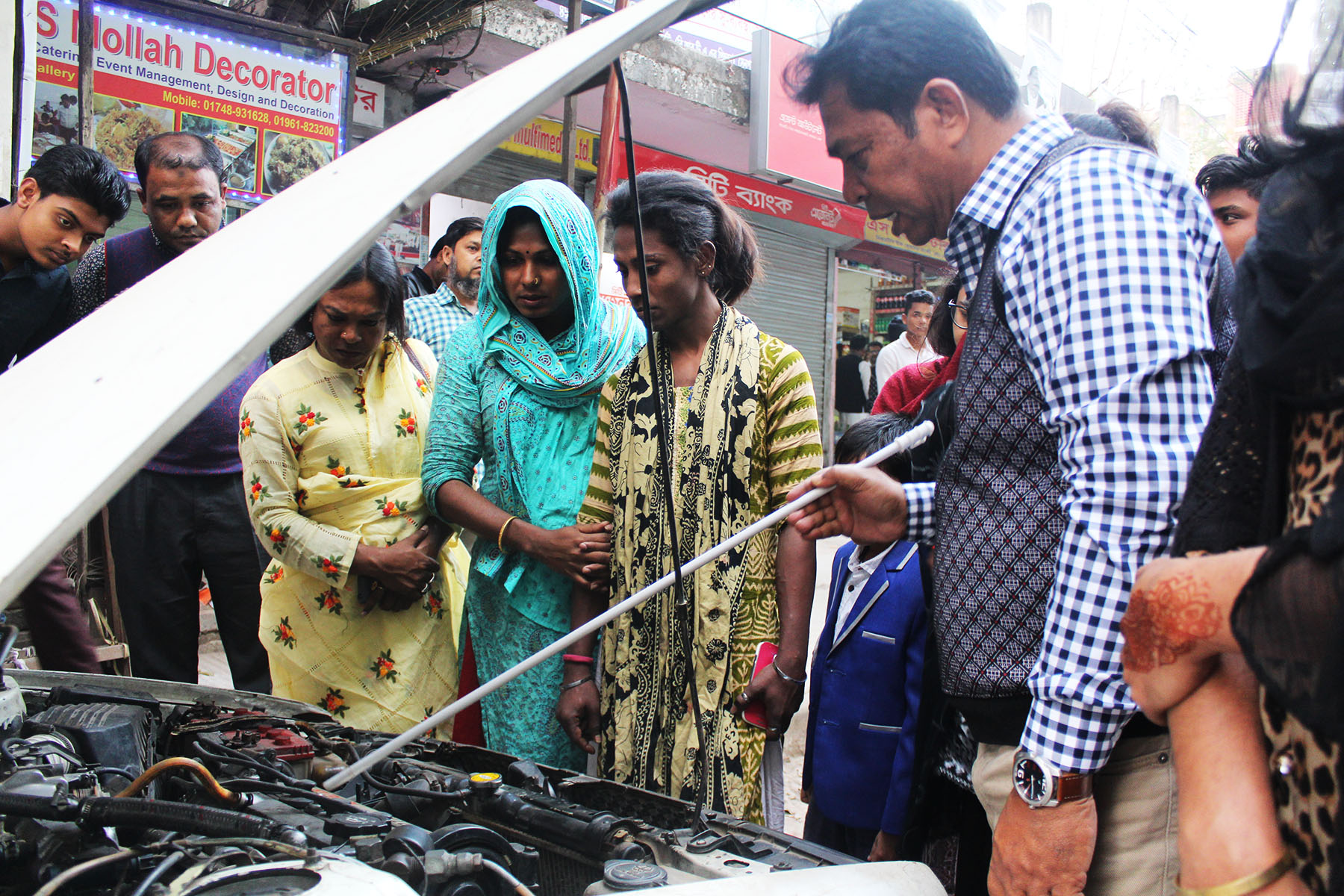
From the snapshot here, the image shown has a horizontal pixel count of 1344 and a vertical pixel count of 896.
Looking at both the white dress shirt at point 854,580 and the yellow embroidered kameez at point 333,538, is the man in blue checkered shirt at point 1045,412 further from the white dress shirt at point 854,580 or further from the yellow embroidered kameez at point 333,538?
the yellow embroidered kameez at point 333,538

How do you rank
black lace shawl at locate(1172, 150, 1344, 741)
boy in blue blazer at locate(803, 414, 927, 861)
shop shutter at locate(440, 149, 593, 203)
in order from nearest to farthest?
black lace shawl at locate(1172, 150, 1344, 741) < boy in blue blazer at locate(803, 414, 927, 861) < shop shutter at locate(440, 149, 593, 203)

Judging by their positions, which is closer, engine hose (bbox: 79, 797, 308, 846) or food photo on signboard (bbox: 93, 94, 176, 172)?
engine hose (bbox: 79, 797, 308, 846)

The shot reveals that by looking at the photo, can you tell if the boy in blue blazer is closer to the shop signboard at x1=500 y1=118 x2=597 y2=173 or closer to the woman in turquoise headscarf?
the woman in turquoise headscarf

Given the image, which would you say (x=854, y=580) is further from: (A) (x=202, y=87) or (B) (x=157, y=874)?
(A) (x=202, y=87)

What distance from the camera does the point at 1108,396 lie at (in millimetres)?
1147

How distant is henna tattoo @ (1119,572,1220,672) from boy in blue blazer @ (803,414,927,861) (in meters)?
1.29

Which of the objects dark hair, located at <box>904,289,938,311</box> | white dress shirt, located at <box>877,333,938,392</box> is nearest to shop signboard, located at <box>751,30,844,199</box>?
dark hair, located at <box>904,289,938,311</box>

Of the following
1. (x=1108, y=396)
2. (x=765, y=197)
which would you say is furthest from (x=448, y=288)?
(x=765, y=197)

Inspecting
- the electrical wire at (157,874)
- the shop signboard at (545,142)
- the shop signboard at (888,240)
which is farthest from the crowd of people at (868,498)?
the shop signboard at (888,240)

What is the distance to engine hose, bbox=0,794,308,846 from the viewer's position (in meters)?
1.21

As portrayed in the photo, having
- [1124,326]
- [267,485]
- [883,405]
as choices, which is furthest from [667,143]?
[1124,326]

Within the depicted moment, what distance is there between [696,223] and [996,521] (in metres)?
1.25

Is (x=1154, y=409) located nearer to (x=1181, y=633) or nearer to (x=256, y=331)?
(x=1181, y=633)

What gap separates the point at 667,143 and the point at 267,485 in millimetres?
7170
